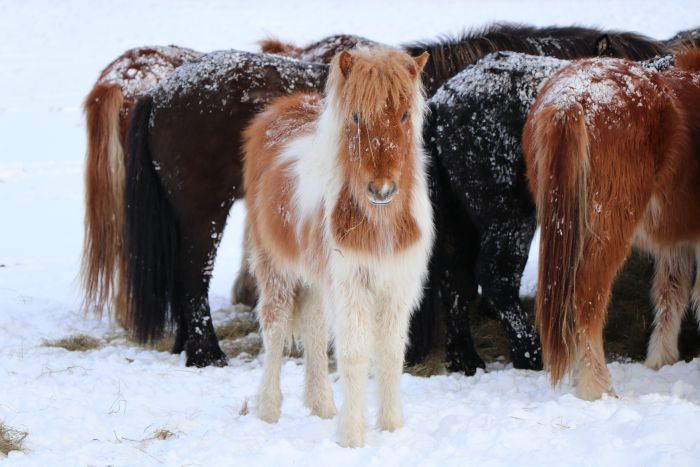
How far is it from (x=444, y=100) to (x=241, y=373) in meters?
2.31

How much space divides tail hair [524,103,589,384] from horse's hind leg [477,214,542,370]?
38.1 inches

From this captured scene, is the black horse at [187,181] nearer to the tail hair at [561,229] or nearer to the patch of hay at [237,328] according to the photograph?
the patch of hay at [237,328]

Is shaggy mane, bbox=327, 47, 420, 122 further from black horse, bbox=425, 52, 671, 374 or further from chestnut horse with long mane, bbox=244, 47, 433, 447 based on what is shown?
black horse, bbox=425, 52, 671, 374

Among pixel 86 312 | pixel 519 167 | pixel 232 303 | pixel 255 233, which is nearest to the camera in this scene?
pixel 255 233

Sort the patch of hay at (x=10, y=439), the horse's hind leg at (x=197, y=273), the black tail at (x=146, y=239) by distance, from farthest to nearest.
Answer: the black tail at (x=146, y=239), the horse's hind leg at (x=197, y=273), the patch of hay at (x=10, y=439)

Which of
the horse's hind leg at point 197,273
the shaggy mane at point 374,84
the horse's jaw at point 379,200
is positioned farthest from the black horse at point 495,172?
the horse's jaw at point 379,200

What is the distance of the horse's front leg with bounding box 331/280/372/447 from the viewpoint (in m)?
Result: 3.78

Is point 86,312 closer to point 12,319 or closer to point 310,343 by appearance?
point 12,319

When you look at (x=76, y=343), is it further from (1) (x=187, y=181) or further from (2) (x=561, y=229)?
(2) (x=561, y=229)

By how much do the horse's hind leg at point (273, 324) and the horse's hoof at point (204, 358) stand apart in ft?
4.78

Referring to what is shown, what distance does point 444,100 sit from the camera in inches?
221

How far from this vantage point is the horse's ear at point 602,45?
6.45 meters

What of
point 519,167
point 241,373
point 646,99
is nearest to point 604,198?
point 646,99

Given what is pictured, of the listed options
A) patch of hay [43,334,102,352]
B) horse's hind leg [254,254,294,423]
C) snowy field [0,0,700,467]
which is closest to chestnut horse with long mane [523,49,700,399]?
snowy field [0,0,700,467]
